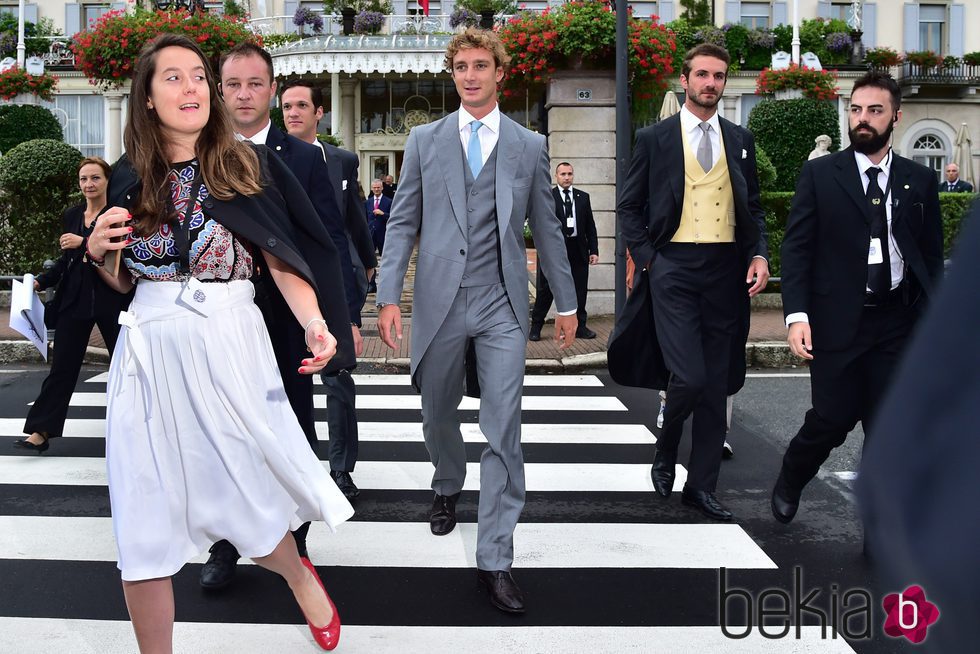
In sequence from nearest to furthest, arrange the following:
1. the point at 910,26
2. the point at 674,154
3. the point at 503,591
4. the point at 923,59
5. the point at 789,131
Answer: the point at 503,591 < the point at 674,154 < the point at 789,131 < the point at 923,59 < the point at 910,26

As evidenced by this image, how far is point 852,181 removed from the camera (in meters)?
4.40

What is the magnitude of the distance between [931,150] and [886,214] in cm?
3979

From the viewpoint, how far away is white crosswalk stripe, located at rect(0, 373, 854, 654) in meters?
3.54

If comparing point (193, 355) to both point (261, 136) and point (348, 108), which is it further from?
point (348, 108)

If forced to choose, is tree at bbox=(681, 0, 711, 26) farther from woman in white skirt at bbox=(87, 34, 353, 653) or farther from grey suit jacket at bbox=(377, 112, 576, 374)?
woman in white skirt at bbox=(87, 34, 353, 653)

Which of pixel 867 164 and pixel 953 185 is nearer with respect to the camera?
pixel 867 164

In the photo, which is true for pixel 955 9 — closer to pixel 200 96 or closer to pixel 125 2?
pixel 125 2

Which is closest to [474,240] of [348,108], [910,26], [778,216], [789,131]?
[778,216]

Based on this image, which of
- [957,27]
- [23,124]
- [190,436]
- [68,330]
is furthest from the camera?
[957,27]

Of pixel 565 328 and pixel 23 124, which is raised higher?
pixel 23 124

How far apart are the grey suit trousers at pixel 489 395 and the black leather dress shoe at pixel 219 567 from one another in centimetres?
98

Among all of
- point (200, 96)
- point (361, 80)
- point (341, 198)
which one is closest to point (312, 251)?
point (200, 96)

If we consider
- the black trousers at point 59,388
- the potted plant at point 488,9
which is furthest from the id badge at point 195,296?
the potted plant at point 488,9

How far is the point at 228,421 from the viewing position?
119 inches
